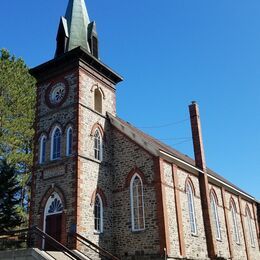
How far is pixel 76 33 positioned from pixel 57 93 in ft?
15.4

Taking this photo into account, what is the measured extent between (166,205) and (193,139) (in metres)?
8.54

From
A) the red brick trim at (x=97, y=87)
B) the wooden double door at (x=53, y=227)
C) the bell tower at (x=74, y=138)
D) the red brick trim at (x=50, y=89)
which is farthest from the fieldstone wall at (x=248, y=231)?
the red brick trim at (x=50, y=89)

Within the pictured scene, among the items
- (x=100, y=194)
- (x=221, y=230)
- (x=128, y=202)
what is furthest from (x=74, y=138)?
(x=221, y=230)

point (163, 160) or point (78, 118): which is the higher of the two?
point (78, 118)

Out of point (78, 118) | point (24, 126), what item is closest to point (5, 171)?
point (24, 126)

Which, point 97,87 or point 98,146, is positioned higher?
point 97,87

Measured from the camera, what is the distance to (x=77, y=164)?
1975cm

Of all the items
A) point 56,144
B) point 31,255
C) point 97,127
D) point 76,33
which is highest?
point 76,33

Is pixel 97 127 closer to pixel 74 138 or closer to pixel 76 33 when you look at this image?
pixel 74 138

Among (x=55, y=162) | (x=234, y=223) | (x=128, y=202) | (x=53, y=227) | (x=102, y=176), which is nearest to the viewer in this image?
(x=53, y=227)

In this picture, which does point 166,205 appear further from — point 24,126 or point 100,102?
point 24,126

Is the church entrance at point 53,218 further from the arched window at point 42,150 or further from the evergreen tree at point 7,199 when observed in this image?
the evergreen tree at point 7,199

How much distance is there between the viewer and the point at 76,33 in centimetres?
2497

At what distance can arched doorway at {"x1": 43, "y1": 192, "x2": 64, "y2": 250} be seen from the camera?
1938 cm
